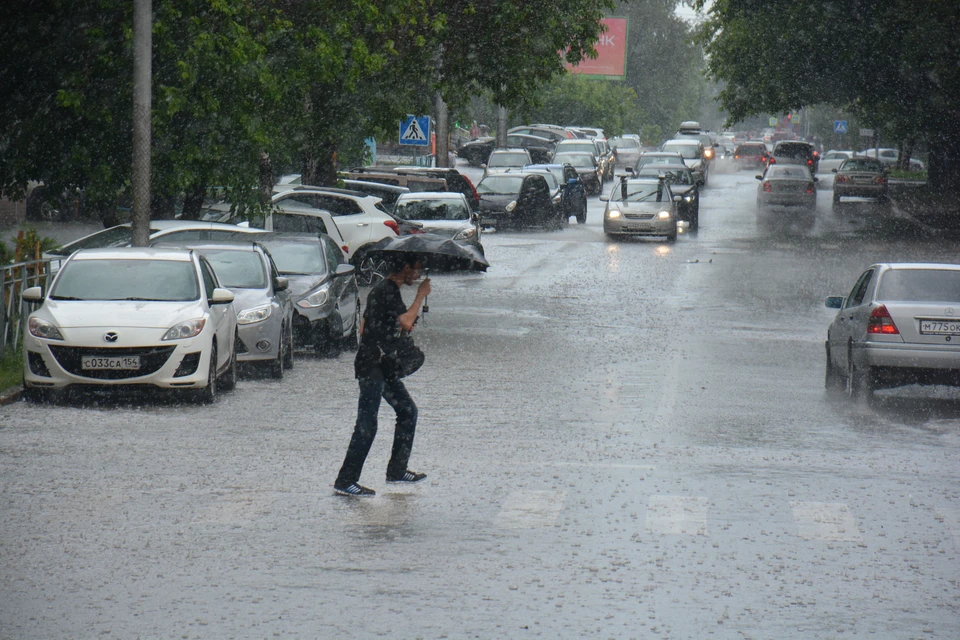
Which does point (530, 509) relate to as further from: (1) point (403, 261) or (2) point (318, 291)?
(2) point (318, 291)

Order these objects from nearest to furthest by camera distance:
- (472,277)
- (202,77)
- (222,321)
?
(222,321)
(202,77)
(472,277)

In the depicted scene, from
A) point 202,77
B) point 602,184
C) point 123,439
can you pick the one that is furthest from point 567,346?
point 602,184

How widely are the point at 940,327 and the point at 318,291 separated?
7.61m

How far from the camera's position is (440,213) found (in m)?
32.5

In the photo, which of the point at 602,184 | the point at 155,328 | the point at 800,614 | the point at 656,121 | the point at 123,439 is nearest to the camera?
the point at 800,614

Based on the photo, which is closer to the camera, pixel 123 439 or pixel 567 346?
pixel 123 439

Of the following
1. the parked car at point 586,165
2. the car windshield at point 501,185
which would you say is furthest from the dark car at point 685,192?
the parked car at point 586,165

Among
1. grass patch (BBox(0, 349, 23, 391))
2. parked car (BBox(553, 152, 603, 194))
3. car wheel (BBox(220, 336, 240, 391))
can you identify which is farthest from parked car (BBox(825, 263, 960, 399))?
parked car (BBox(553, 152, 603, 194))

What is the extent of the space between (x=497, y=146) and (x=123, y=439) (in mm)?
55512

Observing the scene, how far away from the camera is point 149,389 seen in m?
13.9

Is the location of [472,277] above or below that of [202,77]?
below

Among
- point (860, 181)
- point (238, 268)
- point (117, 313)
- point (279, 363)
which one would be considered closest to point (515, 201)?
point (860, 181)

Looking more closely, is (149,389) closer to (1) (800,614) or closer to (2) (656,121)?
(1) (800,614)

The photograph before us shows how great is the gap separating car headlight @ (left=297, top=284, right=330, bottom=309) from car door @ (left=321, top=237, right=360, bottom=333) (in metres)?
0.20
